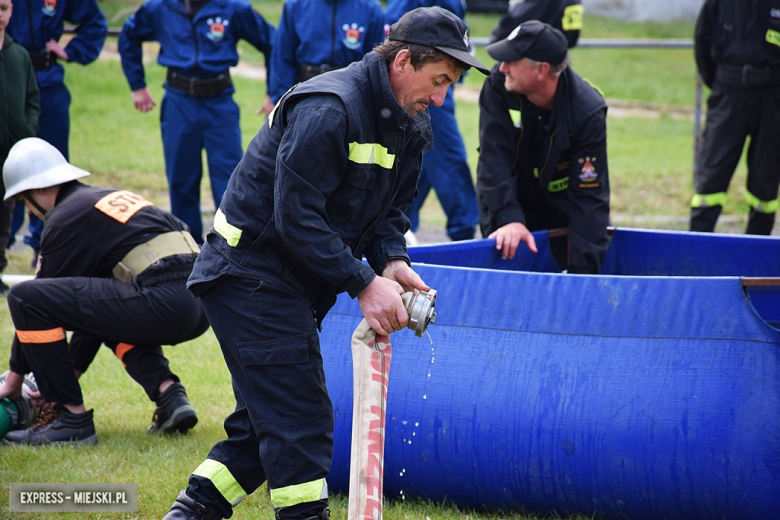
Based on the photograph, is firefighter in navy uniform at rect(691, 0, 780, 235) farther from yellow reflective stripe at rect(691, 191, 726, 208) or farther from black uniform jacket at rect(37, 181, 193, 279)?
black uniform jacket at rect(37, 181, 193, 279)

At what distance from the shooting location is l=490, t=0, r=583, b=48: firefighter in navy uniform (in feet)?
23.0

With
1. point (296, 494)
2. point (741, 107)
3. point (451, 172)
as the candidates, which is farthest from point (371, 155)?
point (741, 107)

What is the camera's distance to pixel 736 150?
671cm

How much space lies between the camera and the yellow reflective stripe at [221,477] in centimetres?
298

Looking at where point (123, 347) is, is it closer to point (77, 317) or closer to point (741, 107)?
point (77, 317)

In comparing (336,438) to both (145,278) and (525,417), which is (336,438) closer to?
(525,417)

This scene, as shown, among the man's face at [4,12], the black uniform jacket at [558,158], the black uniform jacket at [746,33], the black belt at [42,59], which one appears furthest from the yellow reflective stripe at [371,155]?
the black belt at [42,59]

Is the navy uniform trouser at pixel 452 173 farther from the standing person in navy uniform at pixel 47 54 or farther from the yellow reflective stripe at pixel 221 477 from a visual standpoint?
the yellow reflective stripe at pixel 221 477

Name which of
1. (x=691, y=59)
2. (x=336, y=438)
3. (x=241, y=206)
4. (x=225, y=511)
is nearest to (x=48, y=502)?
(x=225, y=511)

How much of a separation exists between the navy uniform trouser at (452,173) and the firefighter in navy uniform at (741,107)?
5.79 ft

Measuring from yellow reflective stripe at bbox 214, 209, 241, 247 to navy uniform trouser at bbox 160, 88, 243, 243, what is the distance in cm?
444

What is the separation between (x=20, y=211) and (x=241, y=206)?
5.82m

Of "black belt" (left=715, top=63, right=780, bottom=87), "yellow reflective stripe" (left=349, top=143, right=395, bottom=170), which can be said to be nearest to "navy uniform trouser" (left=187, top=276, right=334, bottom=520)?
"yellow reflective stripe" (left=349, top=143, right=395, bottom=170)

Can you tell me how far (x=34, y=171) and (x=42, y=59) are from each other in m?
3.38
